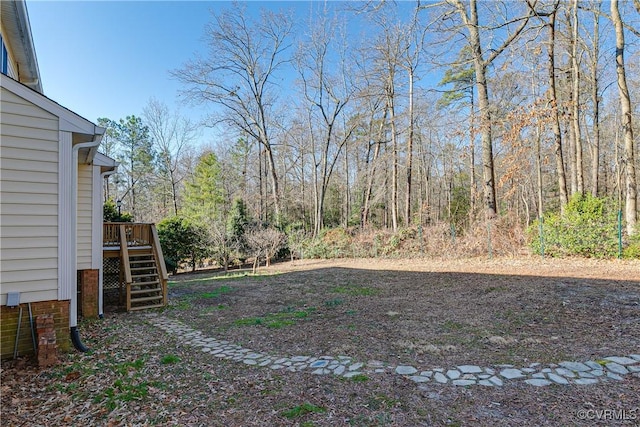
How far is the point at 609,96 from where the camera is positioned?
1666 centimetres

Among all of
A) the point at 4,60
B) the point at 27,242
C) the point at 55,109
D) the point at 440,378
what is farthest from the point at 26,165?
the point at 440,378

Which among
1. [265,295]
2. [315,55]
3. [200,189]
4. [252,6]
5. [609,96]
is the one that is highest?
[252,6]

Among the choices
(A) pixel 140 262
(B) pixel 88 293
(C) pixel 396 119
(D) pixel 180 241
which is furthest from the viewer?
(C) pixel 396 119

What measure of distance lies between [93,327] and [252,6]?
18737mm

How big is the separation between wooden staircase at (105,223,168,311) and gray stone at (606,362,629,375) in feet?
23.6

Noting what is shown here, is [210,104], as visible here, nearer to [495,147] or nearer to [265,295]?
[265,295]

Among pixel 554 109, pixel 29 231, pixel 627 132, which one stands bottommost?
pixel 29 231

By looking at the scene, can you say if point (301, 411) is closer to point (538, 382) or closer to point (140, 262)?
point (538, 382)

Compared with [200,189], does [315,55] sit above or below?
above

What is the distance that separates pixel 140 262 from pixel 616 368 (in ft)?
26.3

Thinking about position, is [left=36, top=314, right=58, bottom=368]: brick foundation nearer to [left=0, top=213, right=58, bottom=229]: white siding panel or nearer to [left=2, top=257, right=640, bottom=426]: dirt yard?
[left=2, top=257, right=640, bottom=426]: dirt yard

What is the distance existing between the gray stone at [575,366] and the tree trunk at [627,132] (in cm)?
816

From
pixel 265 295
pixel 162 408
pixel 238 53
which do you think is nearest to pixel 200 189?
pixel 238 53

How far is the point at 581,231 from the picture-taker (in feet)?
29.7
